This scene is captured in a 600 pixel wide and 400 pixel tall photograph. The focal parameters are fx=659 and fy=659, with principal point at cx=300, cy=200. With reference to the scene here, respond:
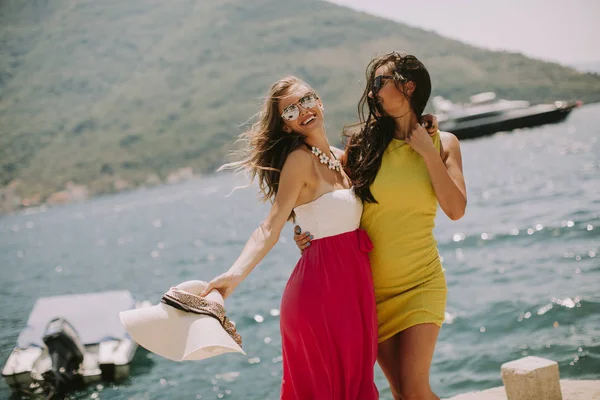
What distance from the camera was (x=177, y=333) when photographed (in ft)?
8.98

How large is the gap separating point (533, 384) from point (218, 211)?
5978 cm

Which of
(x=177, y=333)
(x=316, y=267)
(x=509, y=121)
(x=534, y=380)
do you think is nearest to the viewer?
(x=177, y=333)

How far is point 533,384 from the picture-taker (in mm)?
4535

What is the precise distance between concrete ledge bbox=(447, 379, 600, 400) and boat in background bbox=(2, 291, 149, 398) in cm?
766

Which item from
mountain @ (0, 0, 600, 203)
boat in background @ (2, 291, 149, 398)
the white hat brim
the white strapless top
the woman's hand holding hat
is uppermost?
the white strapless top

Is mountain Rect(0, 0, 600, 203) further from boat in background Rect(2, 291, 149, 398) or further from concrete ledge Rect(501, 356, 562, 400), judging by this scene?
concrete ledge Rect(501, 356, 562, 400)

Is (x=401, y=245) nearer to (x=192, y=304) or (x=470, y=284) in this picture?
(x=192, y=304)

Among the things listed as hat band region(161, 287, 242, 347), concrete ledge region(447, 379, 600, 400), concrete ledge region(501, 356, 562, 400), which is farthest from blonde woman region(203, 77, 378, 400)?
concrete ledge region(447, 379, 600, 400)

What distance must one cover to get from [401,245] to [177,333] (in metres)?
1.26

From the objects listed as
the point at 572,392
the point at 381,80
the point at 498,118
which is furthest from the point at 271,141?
the point at 498,118

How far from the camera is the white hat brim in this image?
2.68m

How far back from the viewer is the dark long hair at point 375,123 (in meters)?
3.41

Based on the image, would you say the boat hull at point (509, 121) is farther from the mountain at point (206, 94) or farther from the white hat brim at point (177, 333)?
the white hat brim at point (177, 333)

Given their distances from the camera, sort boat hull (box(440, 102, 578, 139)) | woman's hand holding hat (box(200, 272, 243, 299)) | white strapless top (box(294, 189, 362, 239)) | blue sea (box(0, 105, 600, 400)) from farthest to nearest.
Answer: boat hull (box(440, 102, 578, 139))
blue sea (box(0, 105, 600, 400))
white strapless top (box(294, 189, 362, 239))
woman's hand holding hat (box(200, 272, 243, 299))
